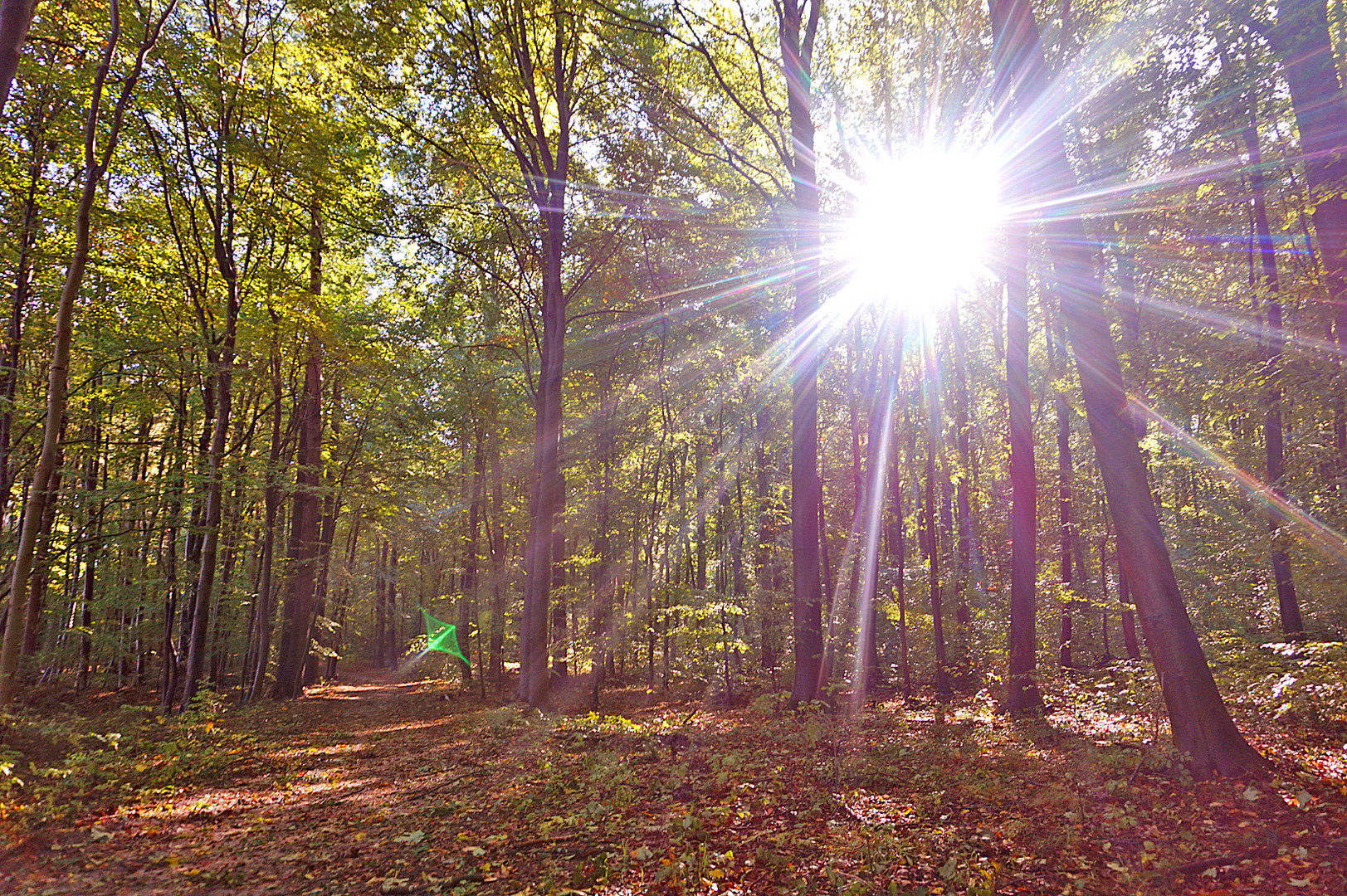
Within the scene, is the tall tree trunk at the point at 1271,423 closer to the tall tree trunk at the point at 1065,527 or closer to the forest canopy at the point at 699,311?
the forest canopy at the point at 699,311

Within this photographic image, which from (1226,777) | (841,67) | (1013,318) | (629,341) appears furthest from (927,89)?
(1226,777)

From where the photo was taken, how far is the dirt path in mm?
4738

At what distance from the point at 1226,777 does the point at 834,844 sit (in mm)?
3869

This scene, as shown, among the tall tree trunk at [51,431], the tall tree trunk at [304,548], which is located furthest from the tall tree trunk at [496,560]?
the tall tree trunk at [51,431]

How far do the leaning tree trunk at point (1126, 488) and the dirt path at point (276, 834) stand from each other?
6949mm

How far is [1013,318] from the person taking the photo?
11469 mm

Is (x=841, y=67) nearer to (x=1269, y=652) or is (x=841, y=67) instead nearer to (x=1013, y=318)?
(x=1013, y=318)

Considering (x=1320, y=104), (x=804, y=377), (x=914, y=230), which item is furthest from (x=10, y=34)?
(x=914, y=230)

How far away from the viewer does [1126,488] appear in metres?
6.74

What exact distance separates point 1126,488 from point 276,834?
908 centimetres

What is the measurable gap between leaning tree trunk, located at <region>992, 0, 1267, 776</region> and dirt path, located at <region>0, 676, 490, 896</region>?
6.95 meters

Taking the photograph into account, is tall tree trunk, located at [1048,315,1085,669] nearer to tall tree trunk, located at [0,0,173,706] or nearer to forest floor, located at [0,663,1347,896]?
forest floor, located at [0,663,1347,896]

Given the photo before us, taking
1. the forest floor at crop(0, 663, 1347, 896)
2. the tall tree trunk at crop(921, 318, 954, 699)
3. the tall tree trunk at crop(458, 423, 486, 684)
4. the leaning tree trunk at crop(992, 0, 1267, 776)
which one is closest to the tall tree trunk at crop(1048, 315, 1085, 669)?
the tall tree trunk at crop(921, 318, 954, 699)

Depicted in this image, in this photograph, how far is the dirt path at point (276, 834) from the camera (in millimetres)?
4738
